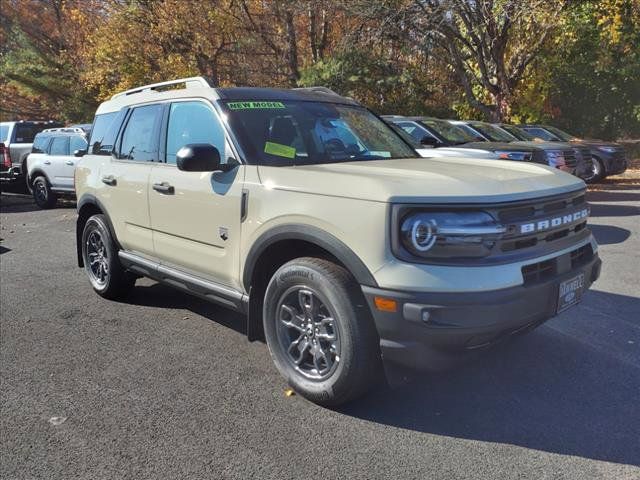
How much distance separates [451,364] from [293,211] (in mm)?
1224

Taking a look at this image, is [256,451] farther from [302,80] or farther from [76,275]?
[302,80]

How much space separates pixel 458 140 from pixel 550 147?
1977mm

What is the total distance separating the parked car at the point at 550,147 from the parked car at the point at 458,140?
1.33ft

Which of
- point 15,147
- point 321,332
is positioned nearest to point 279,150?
point 321,332

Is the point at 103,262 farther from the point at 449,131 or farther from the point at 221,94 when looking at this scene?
the point at 449,131

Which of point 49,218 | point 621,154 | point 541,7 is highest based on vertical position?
point 541,7

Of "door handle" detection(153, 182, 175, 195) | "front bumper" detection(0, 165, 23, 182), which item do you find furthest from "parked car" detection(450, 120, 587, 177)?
"front bumper" detection(0, 165, 23, 182)

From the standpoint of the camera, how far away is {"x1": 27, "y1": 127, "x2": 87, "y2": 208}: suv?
41.4ft

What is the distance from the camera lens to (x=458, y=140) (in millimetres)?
11023

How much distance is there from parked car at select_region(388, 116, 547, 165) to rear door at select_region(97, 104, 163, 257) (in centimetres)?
545

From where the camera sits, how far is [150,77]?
1969 cm

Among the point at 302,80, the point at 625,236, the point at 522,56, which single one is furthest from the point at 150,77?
the point at 625,236

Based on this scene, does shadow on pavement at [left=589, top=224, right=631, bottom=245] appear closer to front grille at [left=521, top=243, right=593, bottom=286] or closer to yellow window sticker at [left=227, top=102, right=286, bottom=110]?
front grille at [left=521, top=243, right=593, bottom=286]

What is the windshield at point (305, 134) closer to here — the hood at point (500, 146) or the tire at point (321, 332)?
the tire at point (321, 332)
